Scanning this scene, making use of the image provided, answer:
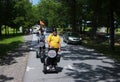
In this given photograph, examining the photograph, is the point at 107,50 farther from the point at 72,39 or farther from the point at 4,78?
the point at 4,78

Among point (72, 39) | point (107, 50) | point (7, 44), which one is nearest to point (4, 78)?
point (107, 50)

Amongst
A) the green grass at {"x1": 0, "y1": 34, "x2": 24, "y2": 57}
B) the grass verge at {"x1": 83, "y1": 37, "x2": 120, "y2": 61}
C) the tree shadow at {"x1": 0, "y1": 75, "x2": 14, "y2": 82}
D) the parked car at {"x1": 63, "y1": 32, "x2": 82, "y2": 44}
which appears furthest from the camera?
the parked car at {"x1": 63, "y1": 32, "x2": 82, "y2": 44}

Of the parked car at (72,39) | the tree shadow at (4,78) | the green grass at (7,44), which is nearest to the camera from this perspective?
the tree shadow at (4,78)

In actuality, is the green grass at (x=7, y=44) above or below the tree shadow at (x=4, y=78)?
above

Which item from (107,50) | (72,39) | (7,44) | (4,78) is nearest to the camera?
(4,78)

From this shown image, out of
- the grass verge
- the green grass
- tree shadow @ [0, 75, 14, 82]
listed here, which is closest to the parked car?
the grass verge

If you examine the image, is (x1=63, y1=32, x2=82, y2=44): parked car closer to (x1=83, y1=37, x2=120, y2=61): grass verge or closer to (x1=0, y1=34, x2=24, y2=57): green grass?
(x1=83, y1=37, x2=120, y2=61): grass verge

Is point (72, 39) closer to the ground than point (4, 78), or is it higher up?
higher up

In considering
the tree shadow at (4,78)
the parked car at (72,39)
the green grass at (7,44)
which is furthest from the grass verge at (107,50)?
the tree shadow at (4,78)

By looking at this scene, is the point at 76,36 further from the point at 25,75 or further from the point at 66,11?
the point at 25,75

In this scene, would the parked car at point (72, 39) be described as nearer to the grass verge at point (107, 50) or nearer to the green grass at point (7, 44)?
the grass verge at point (107, 50)

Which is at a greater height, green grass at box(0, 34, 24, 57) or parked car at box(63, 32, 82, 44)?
parked car at box(63, 32, 82, 44)

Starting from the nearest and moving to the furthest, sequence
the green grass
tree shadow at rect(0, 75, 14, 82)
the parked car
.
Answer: tree shadow at rect(0, 75, 14, 82)
the green grass
the parked car

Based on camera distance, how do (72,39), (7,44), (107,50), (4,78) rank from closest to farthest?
(4,78)
(107,50)
(72,39)
(7,44)
